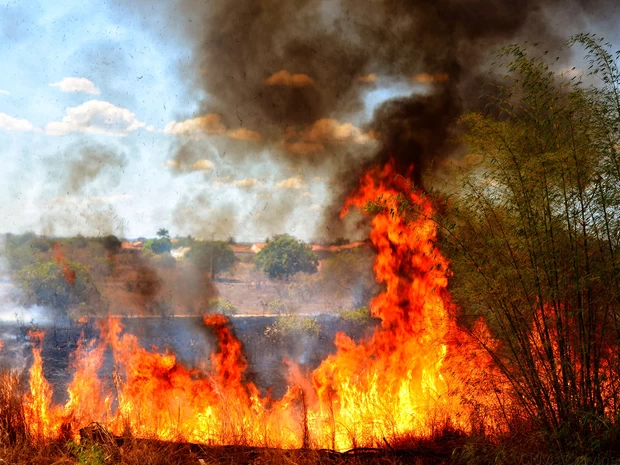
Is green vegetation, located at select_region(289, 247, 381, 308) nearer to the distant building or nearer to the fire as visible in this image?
the distant building

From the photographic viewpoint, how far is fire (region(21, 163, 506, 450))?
8.72 meters

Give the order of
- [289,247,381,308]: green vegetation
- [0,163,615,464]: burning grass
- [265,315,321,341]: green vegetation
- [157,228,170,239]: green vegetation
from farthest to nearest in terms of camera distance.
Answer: [265,315,321,341]: green vegetation → [289,247,381,308]: green vegetation → [157,228,170,239]: green vegetation → [0,163,615,464]: burning grass

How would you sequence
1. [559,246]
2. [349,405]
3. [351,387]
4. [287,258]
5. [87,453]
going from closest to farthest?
1. [559,246]
2. [87,453]
3. [349,405]
4. [351,387]
5. [287,258]

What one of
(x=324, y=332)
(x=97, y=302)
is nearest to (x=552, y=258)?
(x=324, y=332)

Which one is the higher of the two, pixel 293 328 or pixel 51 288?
pixel 51 288

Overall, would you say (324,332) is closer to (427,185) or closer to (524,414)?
(427,185)

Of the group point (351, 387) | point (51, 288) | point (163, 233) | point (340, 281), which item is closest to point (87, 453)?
point (351, 387)

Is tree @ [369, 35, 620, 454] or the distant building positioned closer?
tree @ [369, 35, 620, 454]

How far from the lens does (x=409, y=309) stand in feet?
37.0

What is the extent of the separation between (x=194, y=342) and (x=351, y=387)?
45.6ft

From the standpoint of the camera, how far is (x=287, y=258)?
993 inches

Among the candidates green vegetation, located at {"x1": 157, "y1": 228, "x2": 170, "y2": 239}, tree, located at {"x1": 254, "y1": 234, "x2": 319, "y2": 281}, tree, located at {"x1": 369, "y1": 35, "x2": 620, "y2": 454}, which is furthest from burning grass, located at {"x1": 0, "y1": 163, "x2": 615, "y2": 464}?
tree, located at {"x1": 254, "y1": 234, "x2": 319, "y2": 281}

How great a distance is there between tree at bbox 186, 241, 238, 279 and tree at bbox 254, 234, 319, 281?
2478 millimetres

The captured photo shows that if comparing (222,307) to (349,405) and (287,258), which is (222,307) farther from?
(349,405)
